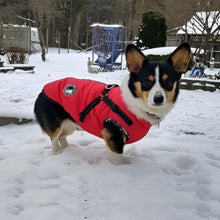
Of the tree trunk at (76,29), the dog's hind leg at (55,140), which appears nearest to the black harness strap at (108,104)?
the dog's hind leg at (55,140)

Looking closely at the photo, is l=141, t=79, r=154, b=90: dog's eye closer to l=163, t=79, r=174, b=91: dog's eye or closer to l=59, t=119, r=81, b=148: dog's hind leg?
l=163, t=79, r=174, b=91: dog's eye

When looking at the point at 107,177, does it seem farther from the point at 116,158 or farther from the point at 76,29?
the point at 76,29

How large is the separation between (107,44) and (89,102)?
42.1ft

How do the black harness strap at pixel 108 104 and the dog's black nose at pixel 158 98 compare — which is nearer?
the dog's black nose at pixel 158 98

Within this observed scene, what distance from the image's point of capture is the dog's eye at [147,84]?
96.7 inches

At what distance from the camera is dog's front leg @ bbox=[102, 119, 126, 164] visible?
2.74m

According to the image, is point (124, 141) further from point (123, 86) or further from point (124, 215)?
point (124, 215)

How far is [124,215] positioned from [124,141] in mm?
910

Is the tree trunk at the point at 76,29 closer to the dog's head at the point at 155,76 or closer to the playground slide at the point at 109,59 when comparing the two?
the playground slide at the point at 109,59

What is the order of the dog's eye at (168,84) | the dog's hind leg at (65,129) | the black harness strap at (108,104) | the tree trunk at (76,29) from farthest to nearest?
the tree trunk at (76,29)
the dog's hind leg at (65,129)
the black harness strap at (108,104)
the dog's eye at (168,84)

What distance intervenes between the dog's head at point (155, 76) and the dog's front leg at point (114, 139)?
0.34 meters

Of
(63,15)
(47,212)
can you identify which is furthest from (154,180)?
(63,15)

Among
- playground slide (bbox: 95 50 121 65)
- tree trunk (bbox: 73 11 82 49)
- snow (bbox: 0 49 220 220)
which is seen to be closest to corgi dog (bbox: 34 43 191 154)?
snow (bbox: 0 49 220 220)

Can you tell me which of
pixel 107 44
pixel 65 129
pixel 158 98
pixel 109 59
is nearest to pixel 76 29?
pixel 107 44
